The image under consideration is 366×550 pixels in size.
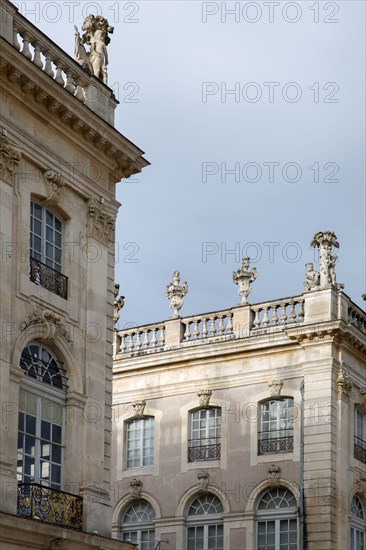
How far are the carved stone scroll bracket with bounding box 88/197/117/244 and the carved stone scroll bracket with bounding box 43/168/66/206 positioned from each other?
1.05 meters

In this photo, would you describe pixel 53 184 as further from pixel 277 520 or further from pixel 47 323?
pixel 277 520

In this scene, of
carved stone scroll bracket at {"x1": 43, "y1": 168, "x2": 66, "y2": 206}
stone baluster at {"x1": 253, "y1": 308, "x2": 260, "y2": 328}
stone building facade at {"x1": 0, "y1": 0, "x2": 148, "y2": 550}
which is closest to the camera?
stone building facade at {"x1": 0, "y1": 0, "x2": 148, "y2": 550}

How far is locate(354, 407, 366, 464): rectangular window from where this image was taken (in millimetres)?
32719

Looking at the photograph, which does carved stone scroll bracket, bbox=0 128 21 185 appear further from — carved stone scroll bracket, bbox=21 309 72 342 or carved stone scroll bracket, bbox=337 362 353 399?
carved stone scroll bracket, bbox=337 362 353 399

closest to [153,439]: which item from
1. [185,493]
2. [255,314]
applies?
[185,493]

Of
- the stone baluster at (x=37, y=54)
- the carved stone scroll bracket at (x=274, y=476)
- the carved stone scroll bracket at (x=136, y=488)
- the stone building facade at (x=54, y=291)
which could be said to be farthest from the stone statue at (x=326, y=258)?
the stone baluster at (x=37, y=54)

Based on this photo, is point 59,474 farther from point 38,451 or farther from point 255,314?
point 255,314

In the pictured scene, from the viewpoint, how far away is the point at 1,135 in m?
20.5

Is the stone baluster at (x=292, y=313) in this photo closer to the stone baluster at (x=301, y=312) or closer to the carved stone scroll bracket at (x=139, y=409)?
the stone baluster at (x=301, y=312)

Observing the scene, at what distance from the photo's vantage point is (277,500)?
3212 cm

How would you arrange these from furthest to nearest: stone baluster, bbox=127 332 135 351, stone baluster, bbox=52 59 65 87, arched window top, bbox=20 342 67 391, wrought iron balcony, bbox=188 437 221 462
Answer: stone baluster, bbox=127 332 135 351
wrought iron balcony, bbox=188 437 221 462
stone baluster, bbox=52 59 65 87
arched window top, bbox=20 342 67 391

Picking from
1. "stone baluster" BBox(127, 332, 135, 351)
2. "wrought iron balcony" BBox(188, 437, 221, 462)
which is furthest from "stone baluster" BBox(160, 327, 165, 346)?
"wrought iron balcony" BBox(188, 437, 221, 462)

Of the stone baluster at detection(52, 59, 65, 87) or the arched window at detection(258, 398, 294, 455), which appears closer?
the stone baluster at detection(52, 59, 65, 87)

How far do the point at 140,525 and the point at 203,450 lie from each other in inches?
113
